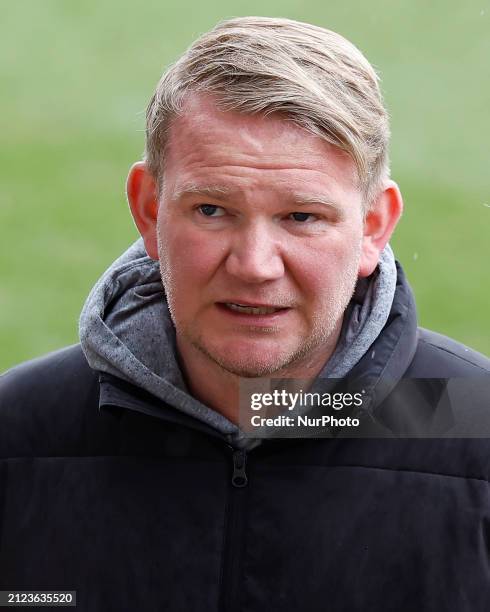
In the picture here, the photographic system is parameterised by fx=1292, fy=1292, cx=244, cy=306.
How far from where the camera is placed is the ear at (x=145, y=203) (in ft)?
10.1

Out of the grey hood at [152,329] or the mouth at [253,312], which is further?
the grey hood at [152,329]

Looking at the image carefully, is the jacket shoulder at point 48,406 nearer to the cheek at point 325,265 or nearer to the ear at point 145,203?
the ear at point 145,203

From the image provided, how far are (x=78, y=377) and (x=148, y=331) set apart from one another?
0.75 ft

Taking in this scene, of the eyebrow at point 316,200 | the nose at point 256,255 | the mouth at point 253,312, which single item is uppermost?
the eyebrow at point 316,200

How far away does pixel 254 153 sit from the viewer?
2.77m

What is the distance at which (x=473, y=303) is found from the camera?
9.77 metres

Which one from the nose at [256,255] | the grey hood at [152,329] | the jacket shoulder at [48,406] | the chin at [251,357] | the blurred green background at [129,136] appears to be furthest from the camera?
the blurred green background at [129,136]

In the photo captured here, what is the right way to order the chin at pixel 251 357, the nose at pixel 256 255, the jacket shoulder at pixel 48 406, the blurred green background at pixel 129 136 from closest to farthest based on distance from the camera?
the nose at pixel 256 255, the chin at pixel 251 357, the jacket shoulder at pixel 48 406, the blurred green background at pixel 129 136

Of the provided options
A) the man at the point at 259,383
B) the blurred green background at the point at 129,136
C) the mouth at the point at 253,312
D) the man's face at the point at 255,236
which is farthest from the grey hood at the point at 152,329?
the blurred green background at the point at 129,136

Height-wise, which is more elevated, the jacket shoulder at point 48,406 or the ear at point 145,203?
the ear at point 145,203

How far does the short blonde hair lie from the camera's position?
9.15 ft

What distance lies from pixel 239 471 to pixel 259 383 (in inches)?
8.4

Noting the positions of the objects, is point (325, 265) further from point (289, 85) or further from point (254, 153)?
point (289, 85)

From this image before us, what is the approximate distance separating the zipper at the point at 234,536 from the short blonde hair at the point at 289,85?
0.68 metres
